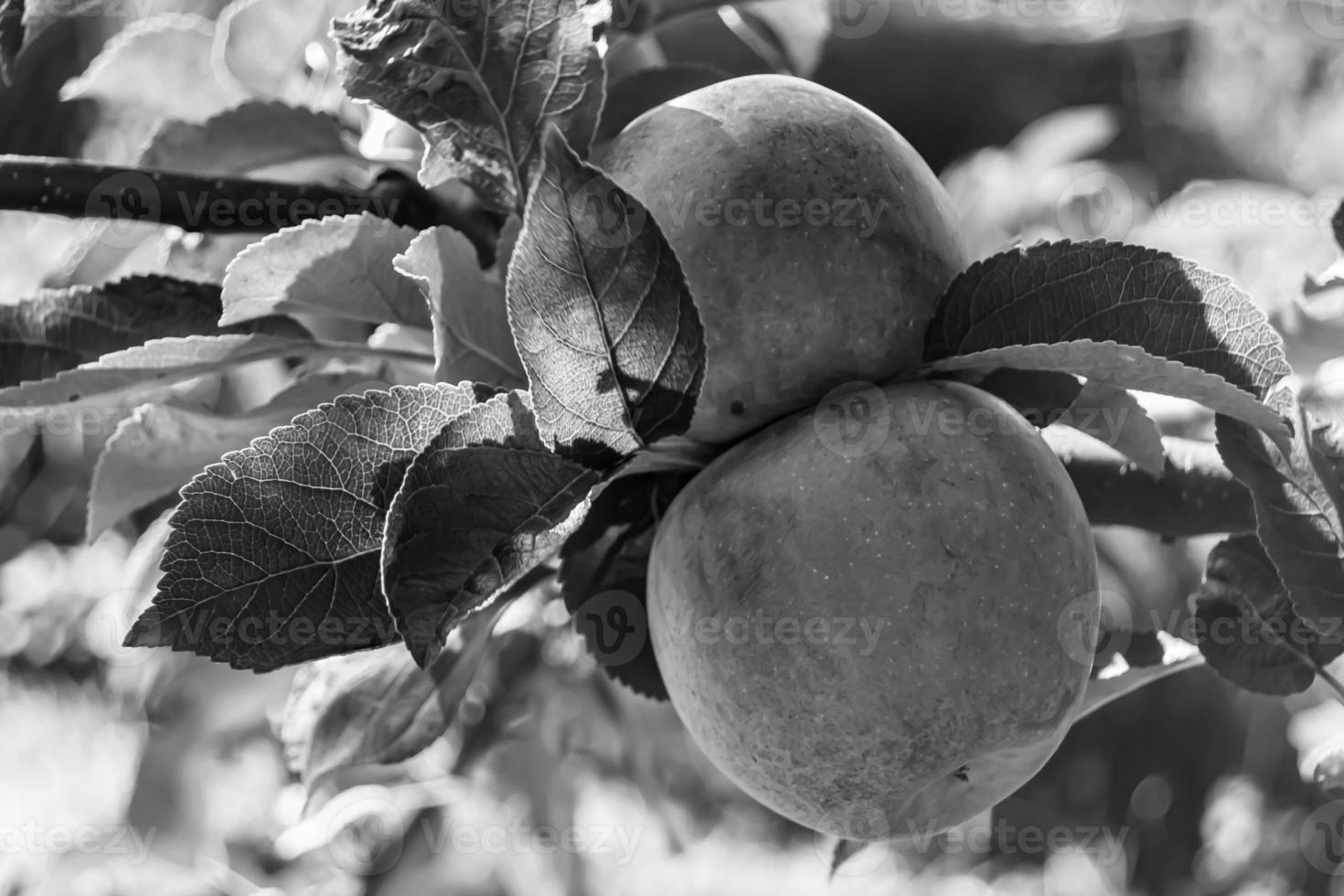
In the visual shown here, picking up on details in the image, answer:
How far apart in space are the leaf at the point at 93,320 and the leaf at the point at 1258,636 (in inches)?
23.5

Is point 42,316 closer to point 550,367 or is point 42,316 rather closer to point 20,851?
point 550,367

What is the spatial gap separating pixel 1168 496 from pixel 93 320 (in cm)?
65

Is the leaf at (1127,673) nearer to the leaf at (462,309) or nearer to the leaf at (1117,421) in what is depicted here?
the leaf at (1117,421)

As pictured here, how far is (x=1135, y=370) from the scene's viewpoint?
49 centimetres

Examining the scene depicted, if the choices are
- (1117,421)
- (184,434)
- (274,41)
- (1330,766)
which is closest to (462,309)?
(184,434)

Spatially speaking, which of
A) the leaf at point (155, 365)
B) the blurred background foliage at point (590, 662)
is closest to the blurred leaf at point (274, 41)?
the blurred background foliage at point (590, 662)

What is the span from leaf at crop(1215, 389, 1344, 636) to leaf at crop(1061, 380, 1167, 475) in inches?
1.9

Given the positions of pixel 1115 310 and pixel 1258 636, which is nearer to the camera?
pixel 1115 310

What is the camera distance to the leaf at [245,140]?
30.0 inches

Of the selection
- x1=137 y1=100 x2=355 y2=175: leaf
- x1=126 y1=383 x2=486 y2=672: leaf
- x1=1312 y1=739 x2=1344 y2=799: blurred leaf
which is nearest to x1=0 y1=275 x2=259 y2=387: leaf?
x1=137 y1=100 x2=355 y2=175: leaf

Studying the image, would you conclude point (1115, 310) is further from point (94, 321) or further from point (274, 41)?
point (274, 41)

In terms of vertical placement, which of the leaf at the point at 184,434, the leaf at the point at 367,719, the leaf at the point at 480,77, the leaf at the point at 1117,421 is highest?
the leaf at the point at 480,77

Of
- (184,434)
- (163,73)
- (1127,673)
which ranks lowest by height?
(1127,673)

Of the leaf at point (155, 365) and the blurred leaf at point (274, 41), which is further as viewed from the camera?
the blurred leaf at point (274, 41)
